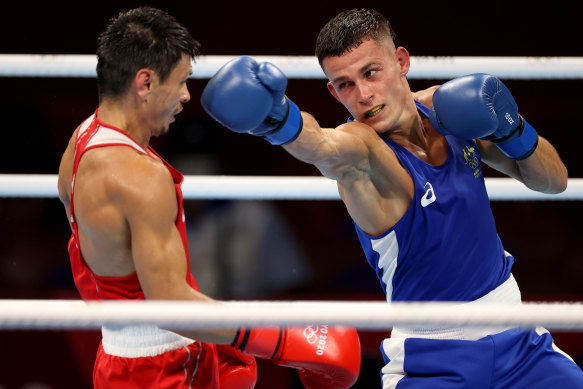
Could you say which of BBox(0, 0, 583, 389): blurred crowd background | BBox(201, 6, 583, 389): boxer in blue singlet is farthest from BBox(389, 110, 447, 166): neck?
BBox(0, 0, 583, 389): blurred crowd background

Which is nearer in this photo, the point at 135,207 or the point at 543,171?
the point at 135,207

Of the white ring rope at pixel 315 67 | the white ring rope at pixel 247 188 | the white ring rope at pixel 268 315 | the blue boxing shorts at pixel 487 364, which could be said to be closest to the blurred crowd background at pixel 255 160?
the white ring rope at pixel 247 188

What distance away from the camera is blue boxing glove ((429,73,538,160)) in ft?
5.90

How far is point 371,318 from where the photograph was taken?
1.10 meters

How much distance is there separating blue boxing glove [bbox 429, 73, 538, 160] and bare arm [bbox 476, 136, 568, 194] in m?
0.09

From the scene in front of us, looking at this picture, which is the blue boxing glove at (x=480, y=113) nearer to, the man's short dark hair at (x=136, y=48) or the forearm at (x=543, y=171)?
the forearm at (x=543, y=171)

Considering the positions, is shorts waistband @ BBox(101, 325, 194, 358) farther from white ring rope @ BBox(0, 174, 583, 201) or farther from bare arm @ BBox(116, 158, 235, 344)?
white ring rope @ BBox(0, 174, 583, 201)

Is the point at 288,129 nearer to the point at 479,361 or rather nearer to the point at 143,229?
the point at 143,229

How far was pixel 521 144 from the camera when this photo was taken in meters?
1.96

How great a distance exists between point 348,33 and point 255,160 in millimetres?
1837

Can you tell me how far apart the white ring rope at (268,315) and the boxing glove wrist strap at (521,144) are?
887 mm

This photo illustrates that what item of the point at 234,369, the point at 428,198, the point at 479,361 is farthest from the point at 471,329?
the point at 234,369

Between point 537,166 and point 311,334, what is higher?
point 537,166

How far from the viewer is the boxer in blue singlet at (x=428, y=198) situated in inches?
71.0
